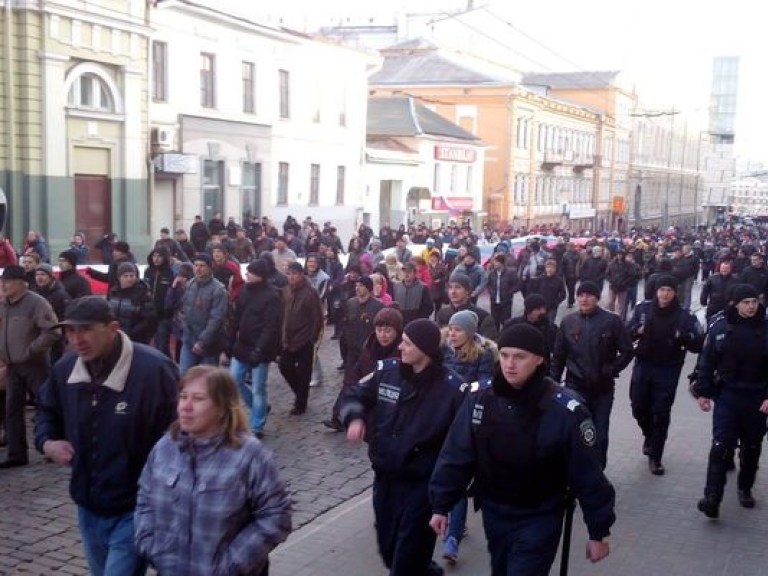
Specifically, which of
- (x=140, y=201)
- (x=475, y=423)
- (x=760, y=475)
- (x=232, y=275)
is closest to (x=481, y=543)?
(x=475, y=423)

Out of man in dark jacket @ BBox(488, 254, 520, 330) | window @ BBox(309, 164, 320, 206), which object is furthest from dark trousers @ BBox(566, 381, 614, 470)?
window @ BBox(309, 164, 320, 206)

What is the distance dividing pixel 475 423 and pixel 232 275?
7541 millimetres

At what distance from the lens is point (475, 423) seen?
452 centimetres

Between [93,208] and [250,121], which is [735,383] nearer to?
[93,208]

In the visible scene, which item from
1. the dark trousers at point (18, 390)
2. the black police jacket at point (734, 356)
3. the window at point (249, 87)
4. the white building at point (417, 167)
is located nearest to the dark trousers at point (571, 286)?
the black police jacket at point (734, 356)

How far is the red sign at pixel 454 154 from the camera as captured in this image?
144 feet

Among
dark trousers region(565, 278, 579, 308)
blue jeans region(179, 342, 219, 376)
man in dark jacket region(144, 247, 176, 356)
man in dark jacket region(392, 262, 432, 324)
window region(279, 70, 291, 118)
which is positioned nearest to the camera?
blue jeans region(179, 342, 219, 376)

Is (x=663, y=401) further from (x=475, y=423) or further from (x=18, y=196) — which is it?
(x=18, y=196)

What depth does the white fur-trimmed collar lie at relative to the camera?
4.35 meters

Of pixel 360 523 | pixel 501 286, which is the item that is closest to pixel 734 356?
pixel 360 523

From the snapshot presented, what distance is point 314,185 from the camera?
34.3m

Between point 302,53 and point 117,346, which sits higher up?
point 302,53

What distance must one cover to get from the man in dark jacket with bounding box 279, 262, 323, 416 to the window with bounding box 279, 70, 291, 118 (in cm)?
2285

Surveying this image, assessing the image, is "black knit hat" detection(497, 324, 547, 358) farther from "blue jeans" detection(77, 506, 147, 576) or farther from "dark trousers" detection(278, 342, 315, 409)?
"dark trousers" detection(278, 342, 315, 409)
